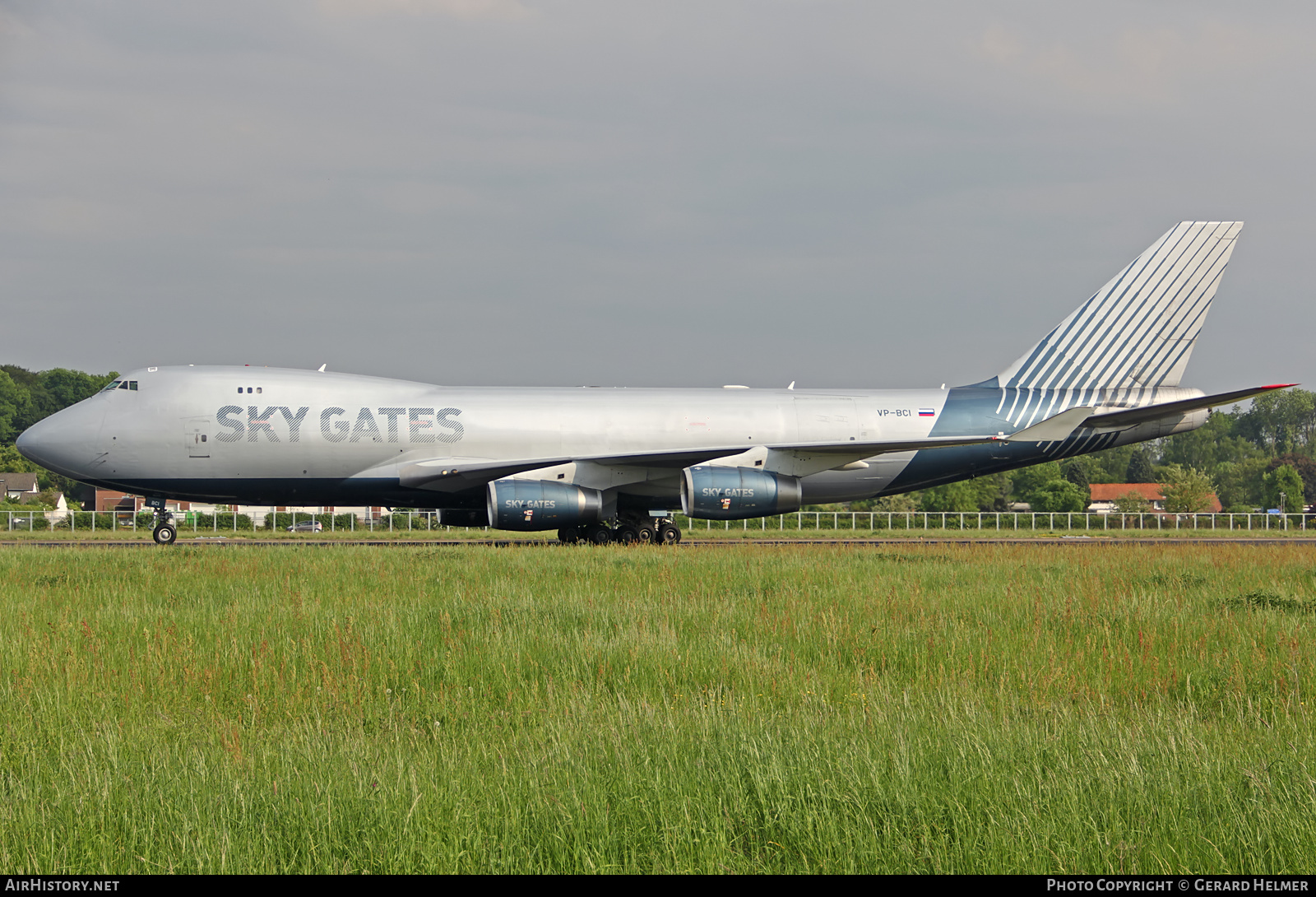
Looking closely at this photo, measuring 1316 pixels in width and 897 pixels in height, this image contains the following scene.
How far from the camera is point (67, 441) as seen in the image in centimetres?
2162

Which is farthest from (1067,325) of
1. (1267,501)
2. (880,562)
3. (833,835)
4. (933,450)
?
(1267,501)

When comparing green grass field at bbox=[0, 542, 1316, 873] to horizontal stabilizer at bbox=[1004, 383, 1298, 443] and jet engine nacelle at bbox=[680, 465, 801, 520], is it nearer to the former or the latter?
jet engine nacelle at bbox=[680, 465, 801, 520]

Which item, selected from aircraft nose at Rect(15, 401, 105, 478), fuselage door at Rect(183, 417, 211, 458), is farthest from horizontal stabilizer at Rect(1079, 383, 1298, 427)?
aircraft nose at Rect(15, 401, 105, 478)

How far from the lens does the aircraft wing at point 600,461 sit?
22.5m

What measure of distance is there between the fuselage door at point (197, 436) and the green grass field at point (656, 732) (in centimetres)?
Answer: 1112

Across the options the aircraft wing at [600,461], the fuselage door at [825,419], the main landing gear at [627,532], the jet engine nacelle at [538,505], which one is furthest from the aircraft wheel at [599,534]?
the fuselage door at [825,419]

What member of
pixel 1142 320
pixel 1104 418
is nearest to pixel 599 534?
pixel 1104 418

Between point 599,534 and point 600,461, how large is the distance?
221 cm

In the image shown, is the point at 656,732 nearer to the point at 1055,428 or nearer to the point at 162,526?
the point at 162,526

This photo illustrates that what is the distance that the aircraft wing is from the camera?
22.5 metres

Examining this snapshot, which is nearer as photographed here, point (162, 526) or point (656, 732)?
point (656, 732)
